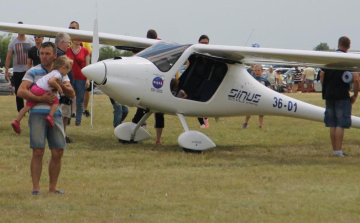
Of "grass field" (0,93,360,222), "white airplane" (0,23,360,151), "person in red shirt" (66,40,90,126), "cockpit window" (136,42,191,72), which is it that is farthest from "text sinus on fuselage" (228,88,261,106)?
"person in red shirt" (66,40,90,126)

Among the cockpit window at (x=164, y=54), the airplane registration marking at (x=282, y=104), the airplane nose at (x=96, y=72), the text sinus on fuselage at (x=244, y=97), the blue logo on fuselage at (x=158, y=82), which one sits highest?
the cockpit window at (x=164, y=54)

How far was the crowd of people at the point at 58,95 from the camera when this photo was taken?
26.2 feet

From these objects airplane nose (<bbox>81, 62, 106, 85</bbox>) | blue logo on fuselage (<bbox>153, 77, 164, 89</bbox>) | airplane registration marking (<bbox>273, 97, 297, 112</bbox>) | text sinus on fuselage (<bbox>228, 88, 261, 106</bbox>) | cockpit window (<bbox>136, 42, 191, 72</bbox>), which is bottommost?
airplane registration marking (<bbox>273, 97, 297, 112</bbox>)

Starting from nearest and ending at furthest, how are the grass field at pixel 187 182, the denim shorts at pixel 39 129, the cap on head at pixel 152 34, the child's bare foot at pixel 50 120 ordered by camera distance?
1. the grass field at pixel 187 182
2. the child's bare foot at pixel 50 120
3. the denim shorts at pixel 39 129
4. the cap on head at pixel 152 34

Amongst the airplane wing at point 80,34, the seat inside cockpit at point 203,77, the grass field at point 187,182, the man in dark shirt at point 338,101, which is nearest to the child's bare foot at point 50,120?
the grass field at point 187,182

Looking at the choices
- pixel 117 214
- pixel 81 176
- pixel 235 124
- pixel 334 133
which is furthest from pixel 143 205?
pixel 235 124

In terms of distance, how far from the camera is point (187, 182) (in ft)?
30.0

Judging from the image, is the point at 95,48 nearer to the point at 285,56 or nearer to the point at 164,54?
the point at 164,54

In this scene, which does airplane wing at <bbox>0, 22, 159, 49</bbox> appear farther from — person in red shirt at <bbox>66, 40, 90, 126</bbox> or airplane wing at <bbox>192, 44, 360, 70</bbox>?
airplane wing at <bbox>192, 44, 360, 70</bbox>

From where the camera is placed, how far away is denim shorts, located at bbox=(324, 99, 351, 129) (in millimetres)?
A: 11883

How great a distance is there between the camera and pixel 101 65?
38.1 feet

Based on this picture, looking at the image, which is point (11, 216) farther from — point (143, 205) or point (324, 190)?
point (324, 190)

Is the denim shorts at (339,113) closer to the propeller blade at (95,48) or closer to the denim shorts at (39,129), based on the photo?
the propeller blade at (95,48)

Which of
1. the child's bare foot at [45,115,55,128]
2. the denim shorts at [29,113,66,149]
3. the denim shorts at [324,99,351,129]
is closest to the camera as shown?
the child's bare foot at [45,115,55,128]
